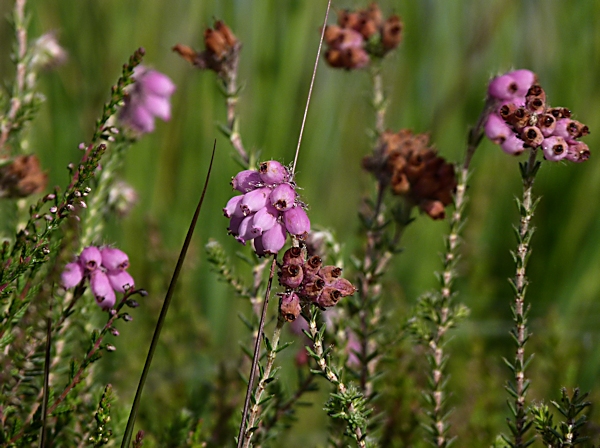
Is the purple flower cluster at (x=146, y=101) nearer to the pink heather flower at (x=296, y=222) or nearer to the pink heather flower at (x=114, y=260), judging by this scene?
the pink heather flower at (x=114, y=260)

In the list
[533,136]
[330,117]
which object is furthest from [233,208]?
[330,117]

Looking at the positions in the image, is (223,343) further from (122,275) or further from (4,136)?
(122,275)

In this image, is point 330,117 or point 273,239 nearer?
point 273,239

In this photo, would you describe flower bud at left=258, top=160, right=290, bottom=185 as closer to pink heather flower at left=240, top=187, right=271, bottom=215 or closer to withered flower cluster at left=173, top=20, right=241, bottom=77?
pink heather flower at left=240, top=187, right=271, bottom=215

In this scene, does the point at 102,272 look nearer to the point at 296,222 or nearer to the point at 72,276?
the point at 72,276

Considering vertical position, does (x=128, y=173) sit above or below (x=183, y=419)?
above

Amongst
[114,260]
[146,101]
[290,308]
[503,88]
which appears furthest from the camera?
[146,101]

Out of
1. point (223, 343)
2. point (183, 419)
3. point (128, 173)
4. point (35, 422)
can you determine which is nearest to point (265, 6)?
point (128, 173)
